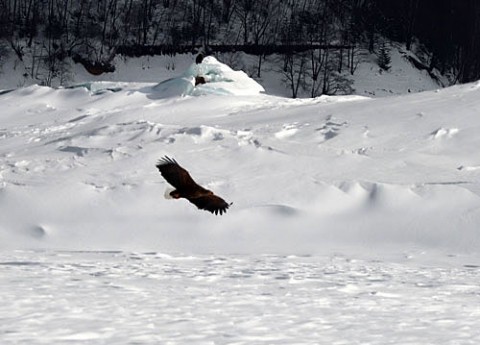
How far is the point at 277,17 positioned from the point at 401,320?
35.7m

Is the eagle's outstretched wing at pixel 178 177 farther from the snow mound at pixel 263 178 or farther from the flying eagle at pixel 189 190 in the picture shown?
the snow mound at pixel 263 178

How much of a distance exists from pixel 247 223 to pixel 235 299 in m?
3.28

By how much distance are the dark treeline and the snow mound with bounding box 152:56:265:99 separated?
1781 cm

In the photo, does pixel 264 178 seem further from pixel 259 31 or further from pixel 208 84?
pixel 259 31

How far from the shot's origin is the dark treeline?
3553 centimetres

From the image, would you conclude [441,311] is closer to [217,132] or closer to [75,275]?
[75,275]

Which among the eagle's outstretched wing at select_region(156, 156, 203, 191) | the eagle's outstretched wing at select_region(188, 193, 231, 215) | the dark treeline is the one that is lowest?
the dark treeline

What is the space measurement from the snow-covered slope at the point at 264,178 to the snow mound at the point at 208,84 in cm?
173

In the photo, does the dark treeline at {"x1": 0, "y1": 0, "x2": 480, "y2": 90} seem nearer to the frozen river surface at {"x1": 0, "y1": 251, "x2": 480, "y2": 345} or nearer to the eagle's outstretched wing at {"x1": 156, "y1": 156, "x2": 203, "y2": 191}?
the frozen river surface at {"x1": 0, "y1": 251, "x2": 480, "y2": 345}

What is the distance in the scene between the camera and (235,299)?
5.81 m

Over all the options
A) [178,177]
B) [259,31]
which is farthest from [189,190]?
[259,31]

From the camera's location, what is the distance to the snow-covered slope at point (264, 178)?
29.1 ft

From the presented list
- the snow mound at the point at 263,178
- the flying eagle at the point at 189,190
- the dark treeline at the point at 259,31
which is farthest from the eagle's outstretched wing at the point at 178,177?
the dark treeline at the point at 259,31

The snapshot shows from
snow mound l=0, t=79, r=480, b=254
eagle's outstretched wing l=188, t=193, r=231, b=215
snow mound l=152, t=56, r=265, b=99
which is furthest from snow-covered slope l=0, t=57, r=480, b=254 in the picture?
eagle's outstretched wing l=188, t=193, r=231, b=215
